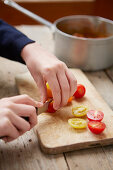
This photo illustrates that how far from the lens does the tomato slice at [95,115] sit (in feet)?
3.00

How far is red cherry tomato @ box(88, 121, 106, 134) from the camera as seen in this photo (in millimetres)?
866

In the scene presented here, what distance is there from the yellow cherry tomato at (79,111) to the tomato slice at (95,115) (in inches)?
0.8

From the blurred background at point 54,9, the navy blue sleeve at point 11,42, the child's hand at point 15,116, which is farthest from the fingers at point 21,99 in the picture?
the blurred background at point 54,9

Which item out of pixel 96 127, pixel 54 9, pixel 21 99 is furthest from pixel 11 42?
pixel 54 9

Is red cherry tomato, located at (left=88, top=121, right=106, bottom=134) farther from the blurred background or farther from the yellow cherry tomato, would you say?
the blurred background

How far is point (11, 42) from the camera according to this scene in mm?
1223

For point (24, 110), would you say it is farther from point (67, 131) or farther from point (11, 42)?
point (11, 42)

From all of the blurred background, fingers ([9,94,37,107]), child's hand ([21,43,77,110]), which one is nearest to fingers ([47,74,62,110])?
child's hand ([21,43,77,110])

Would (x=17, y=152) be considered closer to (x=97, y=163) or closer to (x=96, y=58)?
(x=97, y=163)

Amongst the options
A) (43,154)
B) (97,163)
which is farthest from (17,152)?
(97,163)

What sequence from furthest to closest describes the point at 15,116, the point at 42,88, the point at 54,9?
the point at 54,9 < the point at 42,88 < the point at 15,116

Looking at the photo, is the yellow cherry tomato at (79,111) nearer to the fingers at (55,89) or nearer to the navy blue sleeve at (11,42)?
the fingers at (55,89)

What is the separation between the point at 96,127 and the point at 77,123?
0.23 feet

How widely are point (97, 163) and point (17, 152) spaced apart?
0.79ft
